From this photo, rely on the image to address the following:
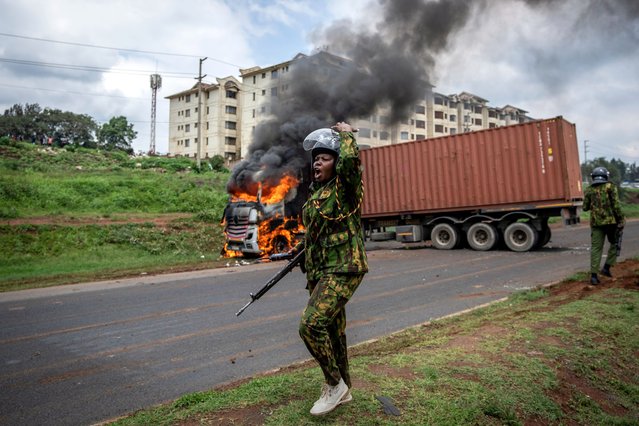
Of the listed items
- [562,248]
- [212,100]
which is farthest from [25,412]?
[212,100]

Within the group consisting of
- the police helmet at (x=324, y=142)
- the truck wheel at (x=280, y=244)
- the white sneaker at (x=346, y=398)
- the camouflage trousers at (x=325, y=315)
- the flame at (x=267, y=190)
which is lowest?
the white sneaker at (x=346, y=398)

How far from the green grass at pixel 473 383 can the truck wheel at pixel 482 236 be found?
977cm

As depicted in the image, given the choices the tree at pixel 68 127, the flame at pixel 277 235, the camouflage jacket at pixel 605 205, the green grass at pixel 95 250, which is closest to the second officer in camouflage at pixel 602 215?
the camouflage jacket at pixel 605 205

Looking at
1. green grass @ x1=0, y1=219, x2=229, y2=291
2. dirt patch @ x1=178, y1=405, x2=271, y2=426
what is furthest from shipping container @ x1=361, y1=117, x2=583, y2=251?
dirt patch @ x1=178, y1=405, x2=271, y2=426

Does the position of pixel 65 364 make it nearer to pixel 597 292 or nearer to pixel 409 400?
pixel 409 400

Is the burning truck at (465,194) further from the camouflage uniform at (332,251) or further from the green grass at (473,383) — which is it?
the camouflage uniform at (332,251)

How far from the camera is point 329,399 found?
2.90 meters

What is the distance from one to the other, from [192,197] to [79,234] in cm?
818

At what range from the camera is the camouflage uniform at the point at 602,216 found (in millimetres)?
7652

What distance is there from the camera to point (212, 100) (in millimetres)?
56406

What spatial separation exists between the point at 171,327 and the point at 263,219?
27.5 ft

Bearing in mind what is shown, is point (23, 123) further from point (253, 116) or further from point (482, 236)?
point (482, 236)

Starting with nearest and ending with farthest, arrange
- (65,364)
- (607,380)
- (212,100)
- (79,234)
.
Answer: (607,380) < (65,364) < (79,234) < (212,100)

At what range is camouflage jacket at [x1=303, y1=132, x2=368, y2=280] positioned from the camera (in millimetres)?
2791
